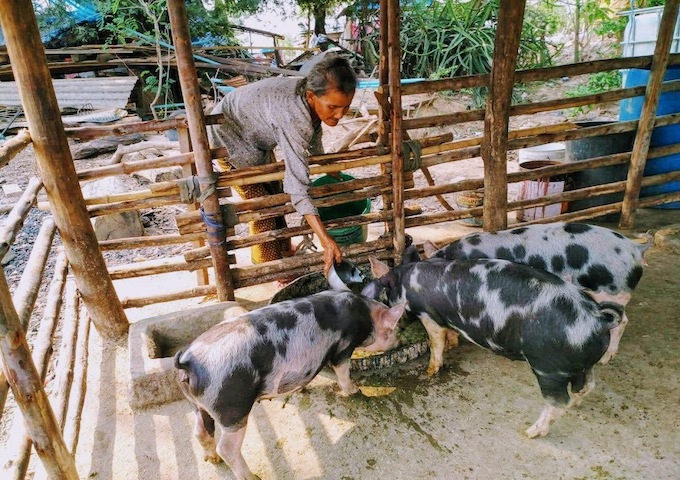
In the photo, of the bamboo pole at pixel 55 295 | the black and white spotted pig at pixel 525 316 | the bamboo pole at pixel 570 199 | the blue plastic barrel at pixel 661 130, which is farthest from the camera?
the blue plastic barrel at pixel 661 130

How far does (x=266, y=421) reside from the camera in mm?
2910

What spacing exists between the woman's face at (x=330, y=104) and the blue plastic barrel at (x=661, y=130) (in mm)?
3804

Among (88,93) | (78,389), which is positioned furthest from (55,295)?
(88,93)

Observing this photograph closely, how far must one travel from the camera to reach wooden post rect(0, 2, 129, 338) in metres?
2.70

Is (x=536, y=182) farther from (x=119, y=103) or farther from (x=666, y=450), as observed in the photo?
(x=119, y=103)

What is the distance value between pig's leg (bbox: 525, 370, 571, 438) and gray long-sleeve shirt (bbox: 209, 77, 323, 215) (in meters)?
1.74

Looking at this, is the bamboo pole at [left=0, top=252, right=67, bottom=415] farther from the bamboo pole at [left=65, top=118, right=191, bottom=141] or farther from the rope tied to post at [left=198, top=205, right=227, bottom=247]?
the rope tied to post at [left=198, top=205, right=227, bottom=247]

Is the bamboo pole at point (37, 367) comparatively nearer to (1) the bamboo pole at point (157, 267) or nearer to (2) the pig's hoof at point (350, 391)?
(1) the bamboo pole at point (157, 267)

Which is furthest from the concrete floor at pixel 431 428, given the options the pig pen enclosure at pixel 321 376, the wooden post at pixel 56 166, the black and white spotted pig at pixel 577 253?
the wooden post at pixel 56 166

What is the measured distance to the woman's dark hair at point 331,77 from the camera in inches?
111

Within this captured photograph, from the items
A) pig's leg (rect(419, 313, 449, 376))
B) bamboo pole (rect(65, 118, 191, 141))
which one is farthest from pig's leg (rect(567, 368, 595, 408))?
bamboo pole (rect(65, 118, 191, 141))

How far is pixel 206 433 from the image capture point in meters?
2.55

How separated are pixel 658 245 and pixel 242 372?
171 inches

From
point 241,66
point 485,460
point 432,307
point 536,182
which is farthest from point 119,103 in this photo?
point 485,460
